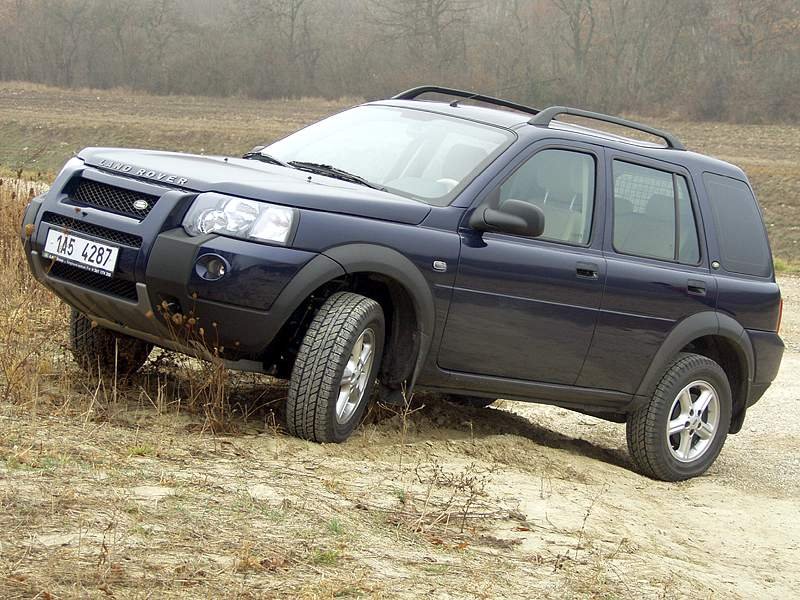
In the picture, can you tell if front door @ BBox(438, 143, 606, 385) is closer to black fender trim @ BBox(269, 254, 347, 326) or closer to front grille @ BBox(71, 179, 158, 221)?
black fender trim @ BBox(269, 254, 347, 326)

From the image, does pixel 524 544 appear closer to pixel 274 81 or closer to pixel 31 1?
pixel 274 81

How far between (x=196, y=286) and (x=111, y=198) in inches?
28.3

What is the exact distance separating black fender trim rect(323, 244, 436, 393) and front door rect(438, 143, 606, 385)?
0.15m

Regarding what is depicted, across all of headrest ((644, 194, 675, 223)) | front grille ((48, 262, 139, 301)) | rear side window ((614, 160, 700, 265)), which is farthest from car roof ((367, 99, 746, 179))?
front grille ((48, 262, 139, 301))

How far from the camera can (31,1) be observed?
52031mm

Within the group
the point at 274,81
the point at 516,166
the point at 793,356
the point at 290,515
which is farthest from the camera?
the point at 274,81

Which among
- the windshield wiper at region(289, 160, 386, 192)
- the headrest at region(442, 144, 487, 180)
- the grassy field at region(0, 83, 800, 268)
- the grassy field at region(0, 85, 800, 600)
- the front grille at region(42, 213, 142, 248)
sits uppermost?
the headrest at region(442, 144, 487, 180)

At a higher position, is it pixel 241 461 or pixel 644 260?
pixel 644 260

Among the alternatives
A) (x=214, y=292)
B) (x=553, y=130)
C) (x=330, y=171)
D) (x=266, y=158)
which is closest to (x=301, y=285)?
(x=214, y=292)

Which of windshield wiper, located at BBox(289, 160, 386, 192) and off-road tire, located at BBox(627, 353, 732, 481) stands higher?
windshield wiper, located at BBox(289, 160, 386, 192)

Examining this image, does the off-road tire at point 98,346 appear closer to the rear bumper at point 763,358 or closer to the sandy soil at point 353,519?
the sandy soil at point 353,519

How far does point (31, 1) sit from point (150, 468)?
168 ft

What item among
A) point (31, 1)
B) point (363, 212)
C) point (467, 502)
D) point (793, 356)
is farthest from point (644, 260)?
point (31, 1)

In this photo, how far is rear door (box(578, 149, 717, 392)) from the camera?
669 centimetres
